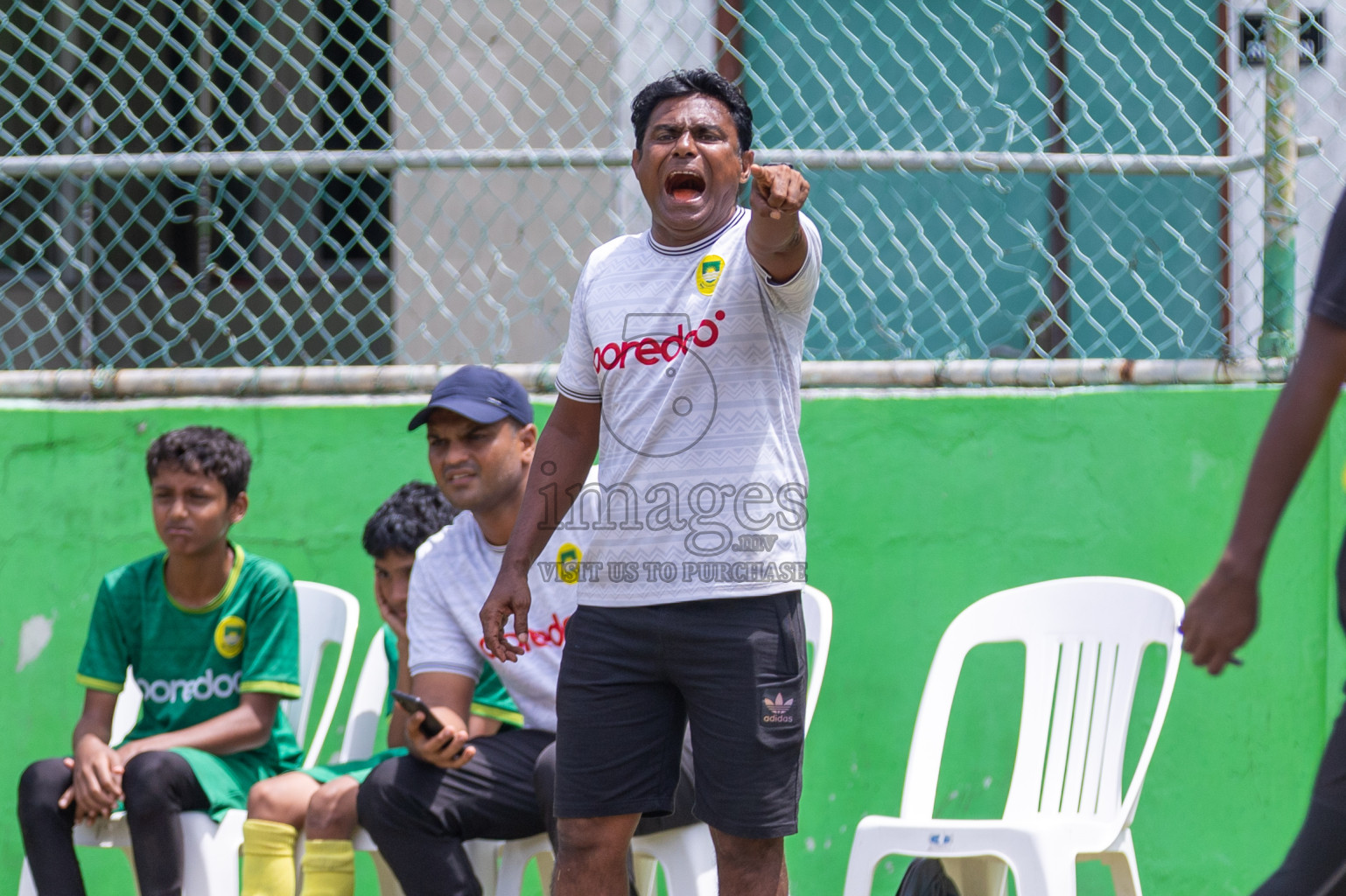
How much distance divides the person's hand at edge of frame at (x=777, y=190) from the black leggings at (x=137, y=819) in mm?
1819

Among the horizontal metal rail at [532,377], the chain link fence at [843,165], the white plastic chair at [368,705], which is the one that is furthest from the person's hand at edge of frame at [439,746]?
the chain link fence at [843,165]

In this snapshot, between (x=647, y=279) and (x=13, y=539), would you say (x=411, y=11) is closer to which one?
(x=13, y=539)

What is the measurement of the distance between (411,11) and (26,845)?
2.75m

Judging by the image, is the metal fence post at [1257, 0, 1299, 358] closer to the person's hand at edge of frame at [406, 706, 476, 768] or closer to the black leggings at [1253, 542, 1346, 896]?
the black leggings at [1253, 542, 1346, 896]

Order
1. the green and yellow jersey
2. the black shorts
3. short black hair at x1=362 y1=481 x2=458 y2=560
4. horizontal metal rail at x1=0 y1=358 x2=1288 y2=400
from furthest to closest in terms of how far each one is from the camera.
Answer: horizontal metal rail at x1=0 y1=358 x2=1288 y2=400, short black hair at x1=362 y1=481 x2=458 y2=560, the green and yellow jersey, the black shorts

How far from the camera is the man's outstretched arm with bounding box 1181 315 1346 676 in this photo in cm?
146

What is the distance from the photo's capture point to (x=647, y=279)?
Result: 2.39 metres

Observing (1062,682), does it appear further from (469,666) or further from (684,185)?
(684,185)

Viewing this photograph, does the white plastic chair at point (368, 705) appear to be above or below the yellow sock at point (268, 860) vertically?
above

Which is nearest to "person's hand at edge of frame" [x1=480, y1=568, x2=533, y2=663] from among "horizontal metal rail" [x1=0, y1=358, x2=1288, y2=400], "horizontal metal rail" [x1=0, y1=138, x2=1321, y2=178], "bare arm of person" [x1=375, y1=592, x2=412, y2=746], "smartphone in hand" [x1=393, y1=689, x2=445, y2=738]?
"smartphone in hand" [x1=393, y1=689, x2=445, y2=738]

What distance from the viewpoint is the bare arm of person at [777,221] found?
2.04m

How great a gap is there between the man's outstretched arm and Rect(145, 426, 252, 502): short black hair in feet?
7.79

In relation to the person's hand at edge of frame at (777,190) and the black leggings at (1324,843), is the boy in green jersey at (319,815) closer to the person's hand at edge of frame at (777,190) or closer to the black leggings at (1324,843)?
the person's hand at edge of frame at (777,190)

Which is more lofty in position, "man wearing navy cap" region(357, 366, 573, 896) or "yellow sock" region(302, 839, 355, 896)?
"man wearing navy cap" region(357, 366, 573, 896)
